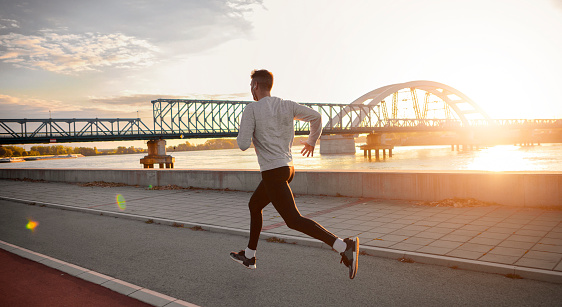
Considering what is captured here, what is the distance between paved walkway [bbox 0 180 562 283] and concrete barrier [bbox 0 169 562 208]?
35cm

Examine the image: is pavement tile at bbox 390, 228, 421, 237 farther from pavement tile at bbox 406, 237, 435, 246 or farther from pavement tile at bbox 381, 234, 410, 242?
pavement tile at bbox 406, 237, 435, 246

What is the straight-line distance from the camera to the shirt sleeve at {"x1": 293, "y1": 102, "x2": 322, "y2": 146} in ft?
13.4

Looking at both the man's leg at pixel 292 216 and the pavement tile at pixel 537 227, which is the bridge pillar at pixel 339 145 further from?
→ the man's leg at pixel 292 216

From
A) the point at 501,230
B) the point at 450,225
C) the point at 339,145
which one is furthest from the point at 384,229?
the point at 339,145

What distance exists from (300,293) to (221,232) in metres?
3.16

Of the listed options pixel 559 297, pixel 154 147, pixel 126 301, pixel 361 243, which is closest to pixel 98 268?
pixel 126 301

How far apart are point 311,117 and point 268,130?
46 cm

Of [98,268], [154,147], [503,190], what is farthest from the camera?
[154,147]

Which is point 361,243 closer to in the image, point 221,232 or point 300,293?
point 300,293

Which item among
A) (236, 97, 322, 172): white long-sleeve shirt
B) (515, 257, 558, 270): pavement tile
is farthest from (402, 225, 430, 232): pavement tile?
(236, 97, 322, 172): white long-sleeve shirt

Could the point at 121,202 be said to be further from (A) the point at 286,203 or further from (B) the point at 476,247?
(B) the point at 476,247

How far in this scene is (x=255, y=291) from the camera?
397 cm

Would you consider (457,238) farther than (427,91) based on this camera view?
No

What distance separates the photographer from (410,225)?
649 centimetres
